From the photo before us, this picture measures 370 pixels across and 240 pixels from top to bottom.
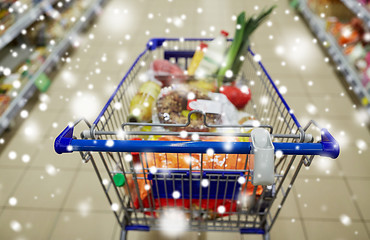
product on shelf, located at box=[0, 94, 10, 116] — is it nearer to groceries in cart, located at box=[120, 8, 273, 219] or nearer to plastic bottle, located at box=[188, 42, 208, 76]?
groceries in cart, located at box=[120, 8, 273, 219]

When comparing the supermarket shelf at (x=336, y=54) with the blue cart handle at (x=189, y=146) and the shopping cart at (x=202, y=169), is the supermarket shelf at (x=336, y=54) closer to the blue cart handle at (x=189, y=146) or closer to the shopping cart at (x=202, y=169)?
the shopping cart at (x=202, y=169)

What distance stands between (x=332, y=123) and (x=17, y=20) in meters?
3.23

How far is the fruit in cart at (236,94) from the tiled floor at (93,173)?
890 mm

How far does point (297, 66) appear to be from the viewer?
322 cm

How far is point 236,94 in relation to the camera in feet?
5.22

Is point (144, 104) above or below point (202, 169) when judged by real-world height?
above

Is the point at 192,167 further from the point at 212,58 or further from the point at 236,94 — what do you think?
the point at 212,58

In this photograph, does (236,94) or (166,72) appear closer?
(236,94)

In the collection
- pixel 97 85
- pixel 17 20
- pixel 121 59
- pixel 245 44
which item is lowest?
pixel 245 44

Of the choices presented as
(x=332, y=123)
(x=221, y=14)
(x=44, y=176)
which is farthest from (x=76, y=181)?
(x=221, y=14)

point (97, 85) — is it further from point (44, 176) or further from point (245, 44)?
point (245, 44)

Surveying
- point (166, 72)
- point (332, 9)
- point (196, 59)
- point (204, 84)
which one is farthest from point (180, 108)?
point (332, 9)

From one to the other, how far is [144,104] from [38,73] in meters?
2.00

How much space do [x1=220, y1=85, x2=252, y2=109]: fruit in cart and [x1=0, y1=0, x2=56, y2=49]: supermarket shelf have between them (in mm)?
2062
